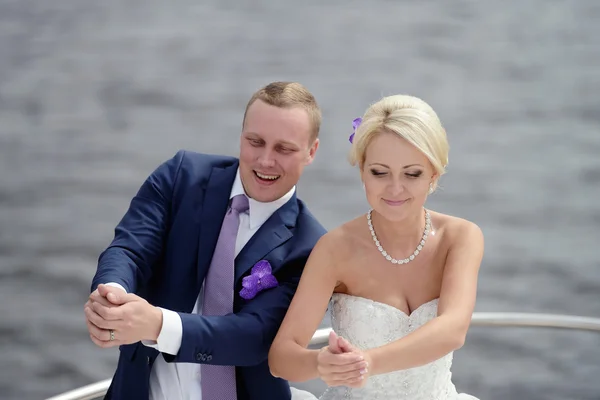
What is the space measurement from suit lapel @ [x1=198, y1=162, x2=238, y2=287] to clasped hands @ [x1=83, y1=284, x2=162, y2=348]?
342 mm

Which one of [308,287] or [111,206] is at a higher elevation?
[111,206]

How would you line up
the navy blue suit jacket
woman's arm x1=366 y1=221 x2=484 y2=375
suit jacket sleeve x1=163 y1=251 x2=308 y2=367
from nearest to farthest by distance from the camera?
woman's arm x1=366 y1=221 x2=484 y2=375 < suit jacket sleeve x1=163 y1=251 x2=308 y2=367 < the navy blue suit jacket

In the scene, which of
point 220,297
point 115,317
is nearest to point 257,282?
point 220,297

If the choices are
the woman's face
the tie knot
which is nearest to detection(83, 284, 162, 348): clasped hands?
the tie knot

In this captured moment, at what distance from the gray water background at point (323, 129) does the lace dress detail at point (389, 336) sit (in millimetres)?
2879

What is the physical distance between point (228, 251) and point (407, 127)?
70 centimetres

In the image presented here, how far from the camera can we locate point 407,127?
2.51 m

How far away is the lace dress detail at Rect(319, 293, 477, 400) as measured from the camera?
2.68 metres

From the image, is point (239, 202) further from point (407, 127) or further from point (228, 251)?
point (407, 127)

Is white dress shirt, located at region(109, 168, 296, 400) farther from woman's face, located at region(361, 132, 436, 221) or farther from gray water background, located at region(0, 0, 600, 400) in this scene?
gray water background, located at region(0, 0, 600, 400)

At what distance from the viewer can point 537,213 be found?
19.6 feet

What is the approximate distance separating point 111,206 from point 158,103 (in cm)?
86

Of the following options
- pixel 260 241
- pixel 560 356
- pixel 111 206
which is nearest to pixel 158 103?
pixel 111 206

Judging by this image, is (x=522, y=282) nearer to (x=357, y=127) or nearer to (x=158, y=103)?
(x=158, y=103)
